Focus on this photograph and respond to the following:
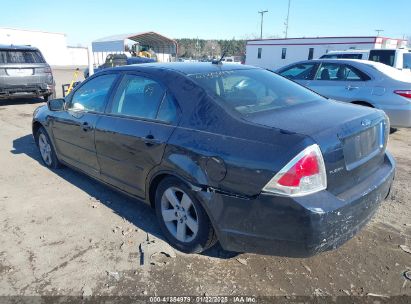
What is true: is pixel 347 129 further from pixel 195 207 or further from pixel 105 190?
pixel 105 190

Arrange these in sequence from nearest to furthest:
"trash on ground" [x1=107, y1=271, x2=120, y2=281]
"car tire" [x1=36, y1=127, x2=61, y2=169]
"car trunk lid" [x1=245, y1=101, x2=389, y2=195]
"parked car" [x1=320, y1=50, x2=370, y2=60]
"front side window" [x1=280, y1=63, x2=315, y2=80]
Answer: "car trunk lid" [x1=245, y1=101, x2=389, y2=195], "trash on ground" [x1=107, y1=271, x2=120, y2=281], "car tire" [x1=36, y1=127, x2=61, y2=169], "front side window" [x1=280, y1=63, x2=315, y2=80], "parked car" [x1=320, y1=50, x2=370, y2=60]

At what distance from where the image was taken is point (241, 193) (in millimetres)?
2361

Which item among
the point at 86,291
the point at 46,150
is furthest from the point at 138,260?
the point at 46,150

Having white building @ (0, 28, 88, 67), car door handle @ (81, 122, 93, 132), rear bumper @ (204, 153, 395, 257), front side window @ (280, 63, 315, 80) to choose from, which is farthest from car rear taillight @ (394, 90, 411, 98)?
white building @ (0, 28, 88, 67)

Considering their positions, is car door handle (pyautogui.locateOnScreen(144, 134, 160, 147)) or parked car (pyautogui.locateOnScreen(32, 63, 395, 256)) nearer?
parked car (pyautogui.locateOnScreen(32, 63, 395, 256))

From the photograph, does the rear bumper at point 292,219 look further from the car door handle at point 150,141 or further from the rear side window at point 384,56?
the rear side window at point 384,56

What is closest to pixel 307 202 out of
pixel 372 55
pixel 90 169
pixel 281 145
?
pixel 281 145

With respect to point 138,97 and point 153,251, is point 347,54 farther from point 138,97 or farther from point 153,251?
point 153,251

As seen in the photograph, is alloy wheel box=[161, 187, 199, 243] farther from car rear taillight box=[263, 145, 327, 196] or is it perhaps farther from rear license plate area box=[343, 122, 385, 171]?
rear license plate area box=[343, 122, 385, 171]

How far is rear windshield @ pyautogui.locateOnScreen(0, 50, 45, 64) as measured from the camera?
32.4 feet

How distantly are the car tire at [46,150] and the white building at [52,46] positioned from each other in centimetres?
5438

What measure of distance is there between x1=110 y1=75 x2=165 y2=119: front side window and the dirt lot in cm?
114

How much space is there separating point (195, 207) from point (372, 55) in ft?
49.0

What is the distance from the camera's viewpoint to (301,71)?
759 centimetres
